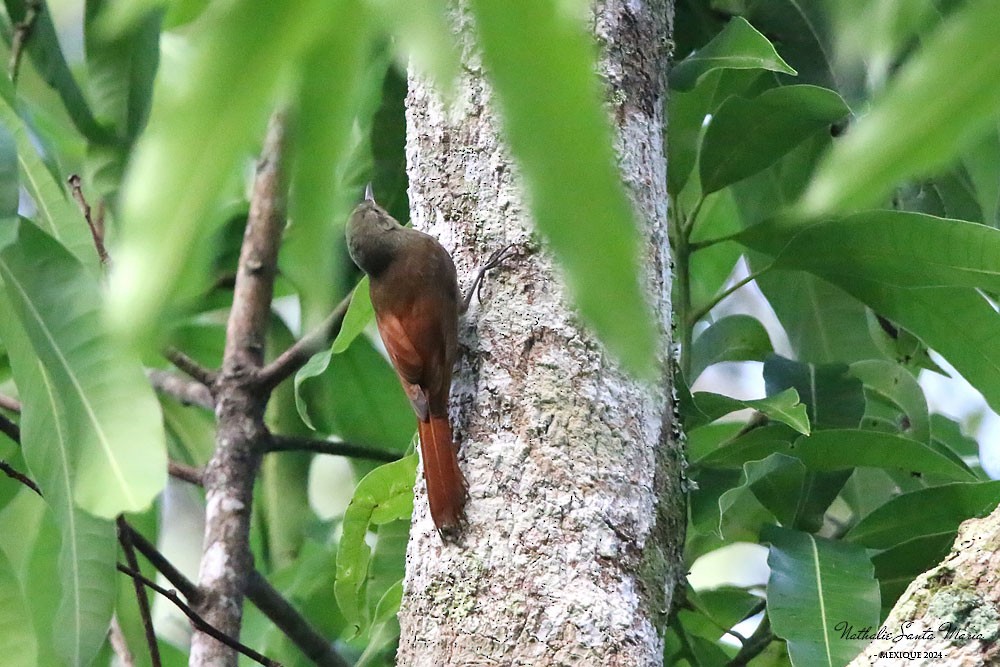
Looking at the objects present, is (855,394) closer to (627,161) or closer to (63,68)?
(627,161)

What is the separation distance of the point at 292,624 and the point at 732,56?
1.55 meters

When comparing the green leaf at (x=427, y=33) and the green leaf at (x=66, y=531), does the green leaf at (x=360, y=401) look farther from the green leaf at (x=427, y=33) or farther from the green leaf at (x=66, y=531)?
the green leaf at (x=427, y=33)

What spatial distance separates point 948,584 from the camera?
4.27 ft

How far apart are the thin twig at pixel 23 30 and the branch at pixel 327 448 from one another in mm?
1001

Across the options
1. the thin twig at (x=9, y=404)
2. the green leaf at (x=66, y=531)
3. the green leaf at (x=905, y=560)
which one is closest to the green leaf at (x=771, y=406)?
the green leaf at (x=905, y=560)

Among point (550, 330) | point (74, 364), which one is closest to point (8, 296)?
point (74, 364)

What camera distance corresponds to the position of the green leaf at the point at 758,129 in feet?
7.48

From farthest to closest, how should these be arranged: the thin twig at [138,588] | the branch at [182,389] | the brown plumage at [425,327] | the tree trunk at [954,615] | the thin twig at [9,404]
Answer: the branch at [182,389], the thin twig at [9,404], the thin twig at [138,588], the brown plumage at [425,327], the tree trunk at [954,615]

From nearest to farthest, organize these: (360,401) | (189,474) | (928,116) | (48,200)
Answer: (928,116), (48,200), (189,474), (360,401)

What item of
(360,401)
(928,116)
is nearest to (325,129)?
(928,116)

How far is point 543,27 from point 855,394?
84.2 inches

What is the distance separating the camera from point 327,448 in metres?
2.69

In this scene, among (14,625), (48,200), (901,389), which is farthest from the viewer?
(901,389)
